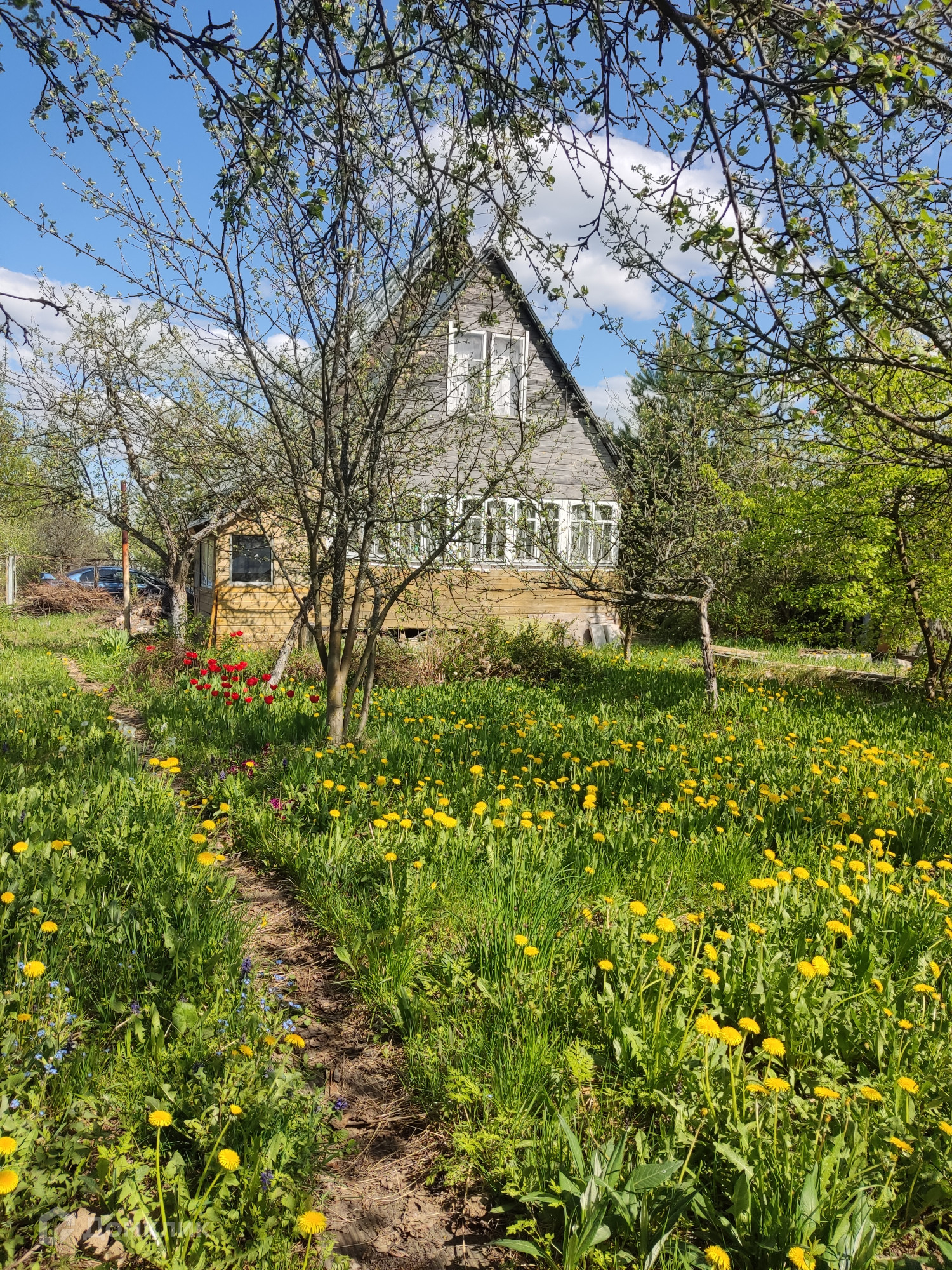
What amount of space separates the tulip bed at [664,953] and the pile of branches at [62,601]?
59.9 feet

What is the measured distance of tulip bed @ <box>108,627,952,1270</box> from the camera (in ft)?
6.46

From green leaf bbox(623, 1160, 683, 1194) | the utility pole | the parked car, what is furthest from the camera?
the parked car

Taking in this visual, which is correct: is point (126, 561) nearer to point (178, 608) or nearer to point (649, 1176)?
point (178, 608)

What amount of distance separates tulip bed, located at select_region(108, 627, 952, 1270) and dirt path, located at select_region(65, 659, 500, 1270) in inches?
3.8

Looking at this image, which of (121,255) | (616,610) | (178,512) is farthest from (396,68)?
(616,610)

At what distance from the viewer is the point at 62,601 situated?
70.5ft

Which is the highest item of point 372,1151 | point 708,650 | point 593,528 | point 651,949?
point 593,528

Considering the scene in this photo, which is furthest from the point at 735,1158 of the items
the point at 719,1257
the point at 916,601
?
the point at 916,601

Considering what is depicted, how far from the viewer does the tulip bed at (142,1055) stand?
183 cm

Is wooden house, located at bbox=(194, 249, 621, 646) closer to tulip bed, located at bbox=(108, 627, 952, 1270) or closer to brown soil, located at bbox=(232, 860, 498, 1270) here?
tulip bed, located at bbox=(108, 627, 952, 1270)

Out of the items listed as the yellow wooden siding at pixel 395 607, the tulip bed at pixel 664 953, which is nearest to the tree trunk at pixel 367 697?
the tulip bed at pixel 664 953

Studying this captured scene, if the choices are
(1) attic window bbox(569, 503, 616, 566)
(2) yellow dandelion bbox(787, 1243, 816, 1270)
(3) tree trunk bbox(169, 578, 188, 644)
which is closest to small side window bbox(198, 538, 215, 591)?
(3) tree trunk bbox(169, 578, 188, 644)

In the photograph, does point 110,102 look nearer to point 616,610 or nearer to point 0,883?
point 0,883

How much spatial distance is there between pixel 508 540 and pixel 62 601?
61.9ft
